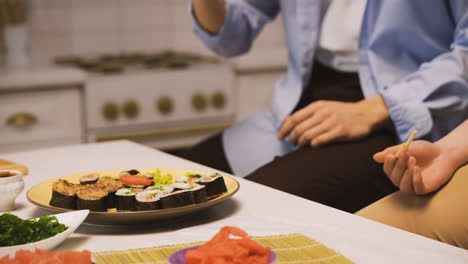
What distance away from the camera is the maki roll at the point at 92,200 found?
3.14ft

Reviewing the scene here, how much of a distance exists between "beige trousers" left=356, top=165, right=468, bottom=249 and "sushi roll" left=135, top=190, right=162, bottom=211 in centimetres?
39

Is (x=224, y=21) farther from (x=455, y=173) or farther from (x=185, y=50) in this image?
(x=185, y=50)

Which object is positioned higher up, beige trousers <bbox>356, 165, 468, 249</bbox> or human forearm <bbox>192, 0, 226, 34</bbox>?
human forearm <bbox>192, 0, 226, 34</bbox>

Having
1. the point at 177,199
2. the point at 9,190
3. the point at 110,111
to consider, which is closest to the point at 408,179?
the point at 177,199

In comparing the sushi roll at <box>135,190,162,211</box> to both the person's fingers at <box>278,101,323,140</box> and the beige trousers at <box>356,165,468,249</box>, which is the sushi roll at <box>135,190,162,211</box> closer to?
the beige trousers at <box>356,165,468,249</box>

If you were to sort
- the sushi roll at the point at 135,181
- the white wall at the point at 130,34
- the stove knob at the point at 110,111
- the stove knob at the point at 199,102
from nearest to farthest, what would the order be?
the sushi roll at the point at 135,181
the stove knob at the point at 110,111
the stove knob at the point at 199,102
the white wall at the point at 130,34

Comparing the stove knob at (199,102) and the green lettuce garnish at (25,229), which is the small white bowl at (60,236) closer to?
the green lettuce garnish at (25,229)

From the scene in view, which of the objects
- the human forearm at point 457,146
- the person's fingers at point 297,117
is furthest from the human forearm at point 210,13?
the human forearm at point 457,146

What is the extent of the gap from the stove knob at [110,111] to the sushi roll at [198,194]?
5.15 ft

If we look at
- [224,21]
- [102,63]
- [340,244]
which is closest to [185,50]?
[102,63]

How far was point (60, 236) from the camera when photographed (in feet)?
2.79

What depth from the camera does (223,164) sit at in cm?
170

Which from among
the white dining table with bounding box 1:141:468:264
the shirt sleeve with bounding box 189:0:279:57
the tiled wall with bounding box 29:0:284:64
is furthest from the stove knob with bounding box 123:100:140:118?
the white dining table with bounding box 1:141:468:264

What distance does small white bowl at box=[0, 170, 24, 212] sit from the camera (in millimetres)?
1034
